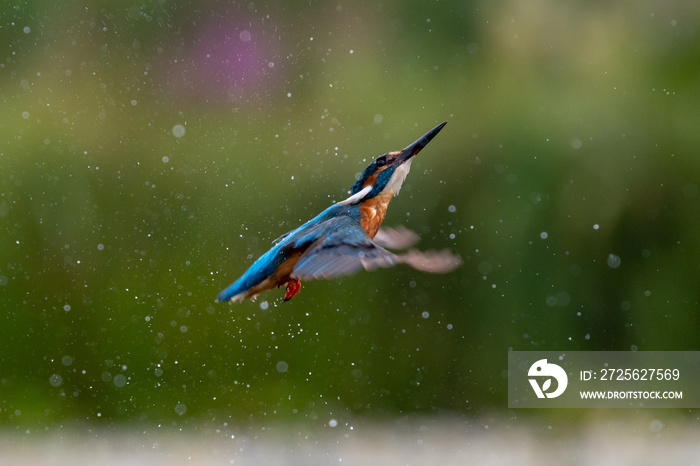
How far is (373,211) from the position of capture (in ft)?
3.97

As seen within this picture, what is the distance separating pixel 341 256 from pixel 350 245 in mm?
35

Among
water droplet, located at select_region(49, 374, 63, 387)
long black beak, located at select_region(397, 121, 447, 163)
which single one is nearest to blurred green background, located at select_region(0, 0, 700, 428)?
water droplet, located at select_region(49, 374, 63, 387)

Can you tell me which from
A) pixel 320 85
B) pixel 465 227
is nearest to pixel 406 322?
pixel 465 227

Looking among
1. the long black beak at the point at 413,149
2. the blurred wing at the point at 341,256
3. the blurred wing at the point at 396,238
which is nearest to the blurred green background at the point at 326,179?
the blurred wing at the point at 396,238

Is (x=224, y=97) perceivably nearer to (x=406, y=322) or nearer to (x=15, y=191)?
(x=15, y=191)

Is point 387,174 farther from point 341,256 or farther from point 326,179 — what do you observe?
point 326,179

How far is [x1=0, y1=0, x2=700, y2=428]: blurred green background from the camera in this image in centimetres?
292

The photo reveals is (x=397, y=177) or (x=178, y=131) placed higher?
(x=178, y=131)

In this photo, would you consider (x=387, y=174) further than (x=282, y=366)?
No

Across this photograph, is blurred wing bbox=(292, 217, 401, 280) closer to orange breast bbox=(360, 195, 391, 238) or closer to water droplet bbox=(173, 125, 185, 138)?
orange breast bbox=(360, 195, 391, 238)

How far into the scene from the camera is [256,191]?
295 centimetres

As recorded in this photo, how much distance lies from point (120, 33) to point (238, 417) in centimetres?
146

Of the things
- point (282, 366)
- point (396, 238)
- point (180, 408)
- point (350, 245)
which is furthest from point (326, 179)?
point (350, 245)

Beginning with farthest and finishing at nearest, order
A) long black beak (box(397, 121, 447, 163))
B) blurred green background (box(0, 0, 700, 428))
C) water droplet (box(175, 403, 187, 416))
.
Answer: water droplet (box(175, 403, 187, 416)) → blurred green background (box(0, 0, 700, 428)) → long black beak (box(397, 121, 447, 163))
